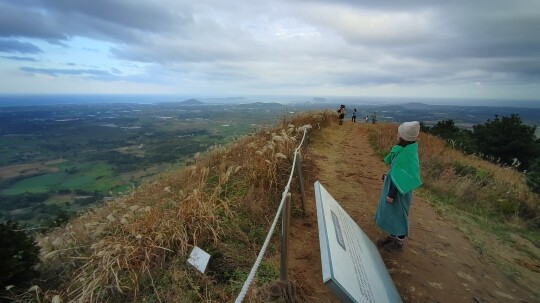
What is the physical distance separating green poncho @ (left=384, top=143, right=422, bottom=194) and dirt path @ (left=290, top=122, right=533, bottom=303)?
109 centimetres

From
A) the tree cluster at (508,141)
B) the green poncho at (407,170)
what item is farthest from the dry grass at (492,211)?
the tree cluster at (508,141)

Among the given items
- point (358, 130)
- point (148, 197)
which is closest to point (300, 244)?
point (148, 197)

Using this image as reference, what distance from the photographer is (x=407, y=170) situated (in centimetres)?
391

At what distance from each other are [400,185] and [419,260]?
1178 millimetres

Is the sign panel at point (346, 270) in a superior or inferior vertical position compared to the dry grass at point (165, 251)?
superior

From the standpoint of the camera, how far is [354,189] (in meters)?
6.65

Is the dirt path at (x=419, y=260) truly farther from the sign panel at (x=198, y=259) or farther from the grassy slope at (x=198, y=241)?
the sign panel at (x=198, y=259)

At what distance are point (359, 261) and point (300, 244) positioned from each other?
5.78ft

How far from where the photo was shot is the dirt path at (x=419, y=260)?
3.47 metres

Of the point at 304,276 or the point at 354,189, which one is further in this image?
the point at 354,189

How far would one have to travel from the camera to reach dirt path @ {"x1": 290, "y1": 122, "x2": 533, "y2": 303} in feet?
11.4

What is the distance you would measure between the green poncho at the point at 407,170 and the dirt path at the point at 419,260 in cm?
109

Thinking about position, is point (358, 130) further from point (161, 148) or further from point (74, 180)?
Answer: point (161, 148)

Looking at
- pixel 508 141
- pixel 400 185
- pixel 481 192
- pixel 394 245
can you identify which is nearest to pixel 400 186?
pixel 400 185
